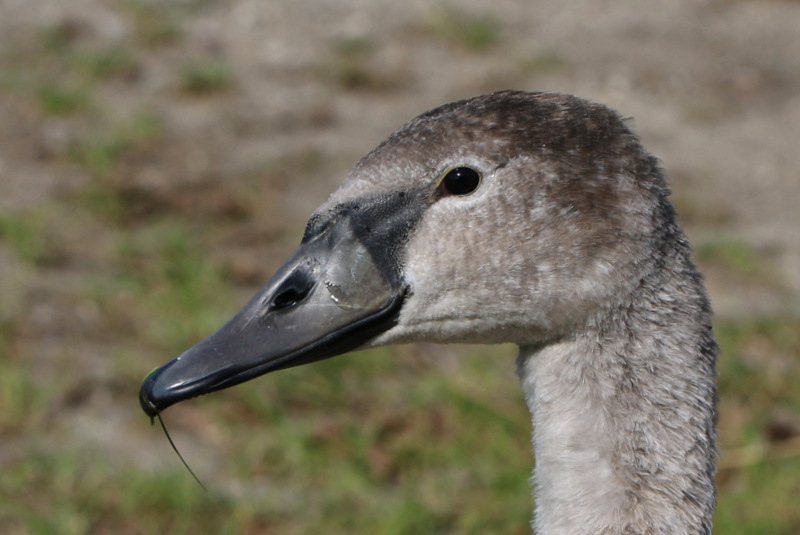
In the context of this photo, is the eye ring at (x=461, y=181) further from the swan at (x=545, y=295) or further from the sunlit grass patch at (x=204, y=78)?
the sunlit grass patch at (x=204, y=78)

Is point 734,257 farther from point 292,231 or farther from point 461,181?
point 461,181

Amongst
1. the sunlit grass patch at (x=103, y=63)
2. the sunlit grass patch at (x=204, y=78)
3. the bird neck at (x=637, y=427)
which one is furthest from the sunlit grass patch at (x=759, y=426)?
the sunlit grass patch at (x=103, y=63)

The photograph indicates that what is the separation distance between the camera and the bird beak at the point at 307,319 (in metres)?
2.19

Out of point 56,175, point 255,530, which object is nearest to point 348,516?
point 255,530

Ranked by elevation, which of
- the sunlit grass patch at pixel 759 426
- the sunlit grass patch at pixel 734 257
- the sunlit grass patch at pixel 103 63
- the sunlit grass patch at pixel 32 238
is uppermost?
the sunlit grass patch at pixel 103 63

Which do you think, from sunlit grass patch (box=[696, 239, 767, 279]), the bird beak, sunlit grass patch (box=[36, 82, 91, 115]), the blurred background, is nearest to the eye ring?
the bird beak

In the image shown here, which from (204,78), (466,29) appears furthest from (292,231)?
(466,29)

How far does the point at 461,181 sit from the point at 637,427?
0.64 meters

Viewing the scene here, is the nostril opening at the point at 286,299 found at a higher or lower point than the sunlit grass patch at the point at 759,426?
higher

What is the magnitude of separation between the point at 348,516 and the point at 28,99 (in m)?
4.05

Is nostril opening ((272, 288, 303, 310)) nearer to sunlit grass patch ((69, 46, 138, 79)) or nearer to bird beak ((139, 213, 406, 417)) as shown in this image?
bird beak ((139, 213, 406, 417))

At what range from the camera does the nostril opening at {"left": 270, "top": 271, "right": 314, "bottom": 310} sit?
87.7 inches

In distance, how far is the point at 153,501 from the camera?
3941 millimetres

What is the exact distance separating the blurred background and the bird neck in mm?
1876
